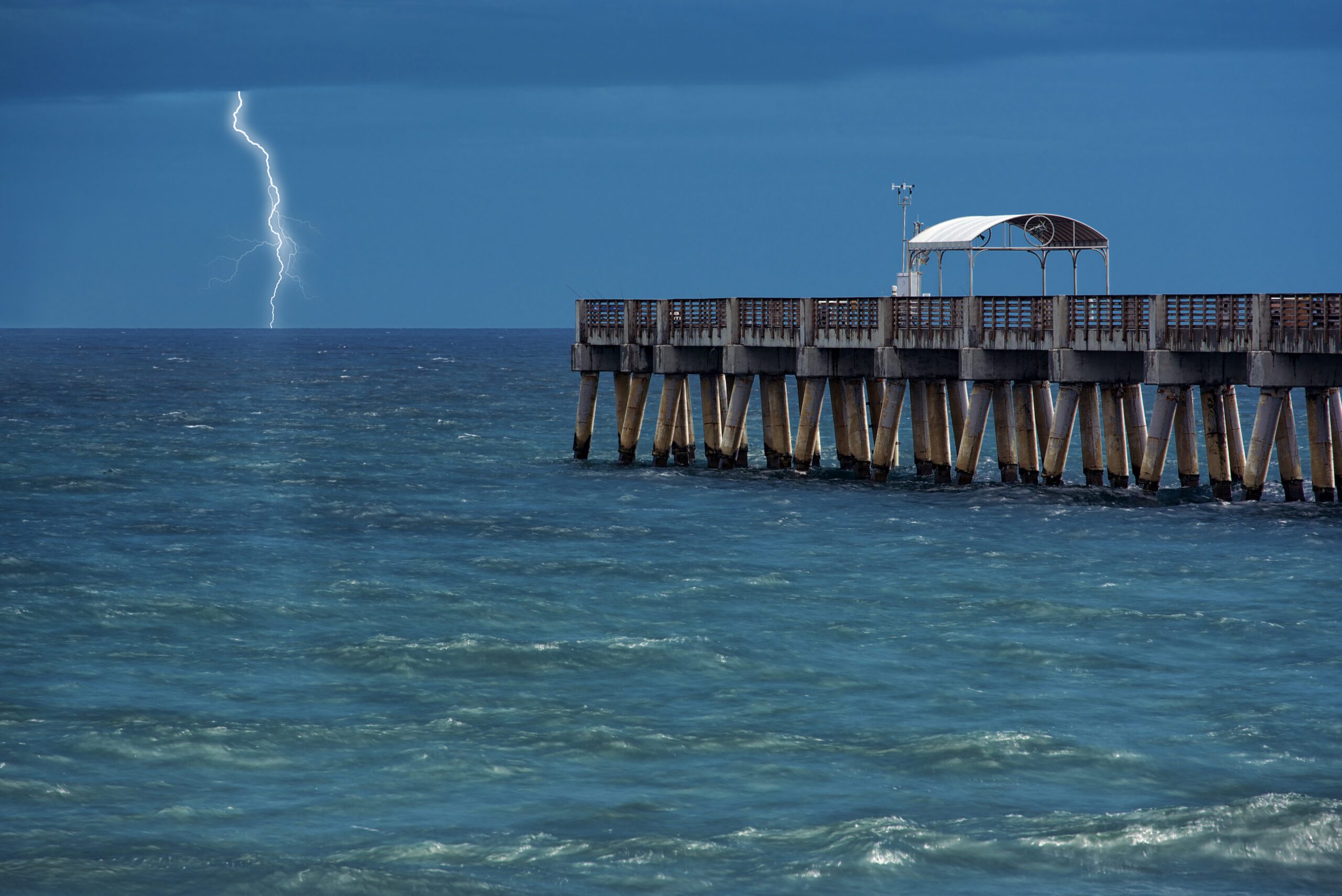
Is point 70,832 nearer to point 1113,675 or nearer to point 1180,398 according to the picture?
point 1113,675

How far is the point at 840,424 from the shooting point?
→ 43.8 meters

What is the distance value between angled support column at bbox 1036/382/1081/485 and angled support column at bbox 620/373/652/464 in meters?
12.1

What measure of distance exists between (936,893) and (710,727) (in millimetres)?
5304

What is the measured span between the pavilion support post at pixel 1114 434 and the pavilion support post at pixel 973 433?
2429 mm

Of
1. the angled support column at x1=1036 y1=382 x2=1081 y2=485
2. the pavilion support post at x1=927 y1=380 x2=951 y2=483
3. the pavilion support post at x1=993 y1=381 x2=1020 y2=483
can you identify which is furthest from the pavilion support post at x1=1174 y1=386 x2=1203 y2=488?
the pavilion support post at x1=927 y1=380 x2=951 y2=483

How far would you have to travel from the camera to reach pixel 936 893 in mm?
14586

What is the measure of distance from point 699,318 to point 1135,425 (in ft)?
38.8

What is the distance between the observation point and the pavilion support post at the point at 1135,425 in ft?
122

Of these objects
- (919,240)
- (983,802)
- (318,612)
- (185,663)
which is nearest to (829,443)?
(919,240)

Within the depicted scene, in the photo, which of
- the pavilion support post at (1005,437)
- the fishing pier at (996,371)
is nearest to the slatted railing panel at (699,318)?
the fishing pier at (996,371)

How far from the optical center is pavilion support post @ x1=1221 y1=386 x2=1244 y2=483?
35.6m

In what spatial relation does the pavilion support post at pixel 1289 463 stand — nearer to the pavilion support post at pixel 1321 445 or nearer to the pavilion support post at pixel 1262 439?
the pavilion support post at pixel 1321 445

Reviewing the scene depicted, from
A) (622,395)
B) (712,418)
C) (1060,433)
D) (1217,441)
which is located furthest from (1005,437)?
(622,395)

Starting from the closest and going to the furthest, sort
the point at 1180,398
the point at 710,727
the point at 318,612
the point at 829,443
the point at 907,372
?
the point at 710,727 → the point at 318,612 → the point at 1180,398 → the point at 907,372 → the point at 829,443
